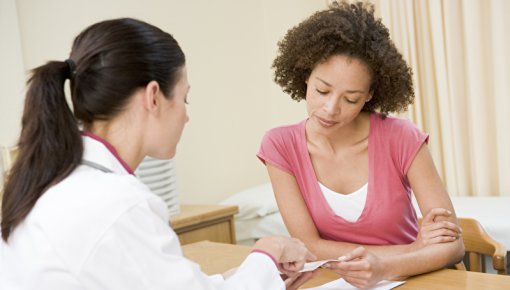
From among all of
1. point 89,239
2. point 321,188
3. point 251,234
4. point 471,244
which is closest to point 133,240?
point 89,239

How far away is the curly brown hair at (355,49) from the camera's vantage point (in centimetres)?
173

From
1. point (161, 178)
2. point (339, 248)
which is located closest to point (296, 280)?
point (339, 248)

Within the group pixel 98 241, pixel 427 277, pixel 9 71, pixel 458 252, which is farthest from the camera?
pixel 9 71

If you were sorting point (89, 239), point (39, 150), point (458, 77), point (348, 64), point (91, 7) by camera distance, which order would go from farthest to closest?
point (458, 77) < point (91, 7) < point (348, 64) < point (39, 150) < point (89, 239)

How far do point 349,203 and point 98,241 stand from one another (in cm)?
103

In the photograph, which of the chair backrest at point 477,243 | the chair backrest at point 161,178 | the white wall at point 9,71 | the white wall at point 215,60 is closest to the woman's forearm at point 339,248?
the chair backrest at point 477,243

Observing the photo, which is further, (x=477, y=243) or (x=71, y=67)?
(x=477, y=243)

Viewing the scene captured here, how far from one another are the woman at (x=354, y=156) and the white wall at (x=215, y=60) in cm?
154

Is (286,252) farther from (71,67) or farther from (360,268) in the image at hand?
(71,67)

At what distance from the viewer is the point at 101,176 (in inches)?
37.0

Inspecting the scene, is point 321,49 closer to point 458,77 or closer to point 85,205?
point 85,205

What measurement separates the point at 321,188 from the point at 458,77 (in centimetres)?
188

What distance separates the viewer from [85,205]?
2.92ft

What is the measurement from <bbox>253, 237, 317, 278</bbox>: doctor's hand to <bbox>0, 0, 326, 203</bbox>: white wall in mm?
1956
